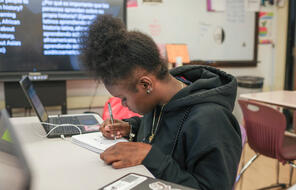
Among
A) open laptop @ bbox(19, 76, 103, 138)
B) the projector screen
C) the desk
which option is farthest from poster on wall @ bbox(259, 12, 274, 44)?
the desk

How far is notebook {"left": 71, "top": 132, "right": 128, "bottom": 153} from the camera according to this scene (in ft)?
3.61

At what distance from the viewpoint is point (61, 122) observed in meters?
1.53

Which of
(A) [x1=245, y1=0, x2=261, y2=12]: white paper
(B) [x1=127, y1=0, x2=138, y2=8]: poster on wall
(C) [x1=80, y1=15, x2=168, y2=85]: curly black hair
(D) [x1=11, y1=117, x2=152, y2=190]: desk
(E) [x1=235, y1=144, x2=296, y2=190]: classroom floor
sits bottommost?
(E) [x1=235, y1=144, x2=296, y2=190]: classroom floor

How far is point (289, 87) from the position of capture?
3.67 meters

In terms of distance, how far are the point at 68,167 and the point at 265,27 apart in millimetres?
3229

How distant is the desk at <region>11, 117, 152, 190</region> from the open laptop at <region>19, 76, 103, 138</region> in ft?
0.31

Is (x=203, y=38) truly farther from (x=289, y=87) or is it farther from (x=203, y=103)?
(x=203, y=103)

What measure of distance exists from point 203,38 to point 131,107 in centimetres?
234

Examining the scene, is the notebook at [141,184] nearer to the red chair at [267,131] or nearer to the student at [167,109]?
the student at [167,109]

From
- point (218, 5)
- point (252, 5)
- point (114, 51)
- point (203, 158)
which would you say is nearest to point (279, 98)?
point (218, 5)

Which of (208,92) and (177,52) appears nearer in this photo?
(208,92)

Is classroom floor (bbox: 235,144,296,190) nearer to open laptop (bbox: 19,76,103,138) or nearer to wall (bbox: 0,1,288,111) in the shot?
wall (bbox: 0,1,288,111)

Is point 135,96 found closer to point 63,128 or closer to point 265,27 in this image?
point 63,128

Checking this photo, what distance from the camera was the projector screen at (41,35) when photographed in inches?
89.5
